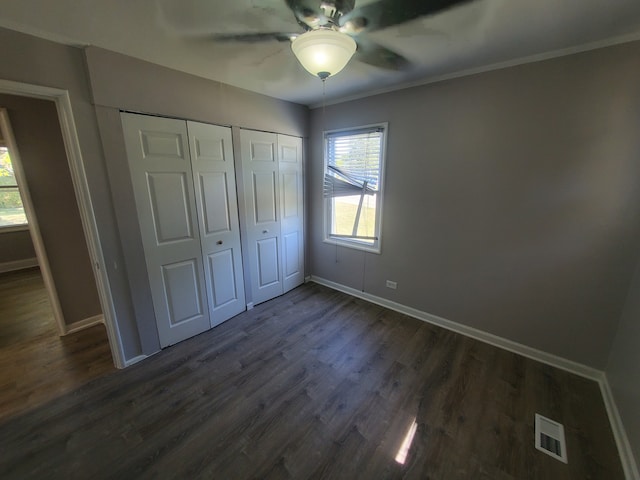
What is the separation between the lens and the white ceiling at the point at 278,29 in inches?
51.3

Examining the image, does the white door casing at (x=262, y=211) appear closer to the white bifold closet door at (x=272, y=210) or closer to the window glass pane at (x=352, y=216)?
the white bifold closet door at (x=272, y=210)

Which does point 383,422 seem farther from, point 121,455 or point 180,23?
point 180,23

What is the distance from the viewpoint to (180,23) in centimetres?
145

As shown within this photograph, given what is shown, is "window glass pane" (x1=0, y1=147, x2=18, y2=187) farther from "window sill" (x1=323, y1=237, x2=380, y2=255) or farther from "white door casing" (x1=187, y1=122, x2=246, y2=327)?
"window sill" (x1=323, y1=237, x2=380, y2=255)

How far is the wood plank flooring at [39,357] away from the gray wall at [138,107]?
0.52 meters

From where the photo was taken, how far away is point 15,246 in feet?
14.1

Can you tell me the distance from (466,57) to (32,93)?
2.97m

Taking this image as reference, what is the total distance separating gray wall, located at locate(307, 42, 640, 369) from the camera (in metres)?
1.77

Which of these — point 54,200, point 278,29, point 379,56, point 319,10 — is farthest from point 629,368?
point 54,200

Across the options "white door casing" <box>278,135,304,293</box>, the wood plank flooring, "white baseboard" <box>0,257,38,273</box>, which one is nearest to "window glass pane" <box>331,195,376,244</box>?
"white door casing" <box>278,135,304,293</box>

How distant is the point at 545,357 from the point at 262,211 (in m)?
3.06

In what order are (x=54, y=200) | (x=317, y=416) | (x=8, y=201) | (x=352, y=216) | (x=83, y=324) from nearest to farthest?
1. (x=317, y=416)
2. (x=54, y=200)
3. (x=83, y=324)
4. (x=352, y=216)
5. (x=8, y=201)

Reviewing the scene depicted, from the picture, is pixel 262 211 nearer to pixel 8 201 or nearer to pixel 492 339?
pixel 492 339

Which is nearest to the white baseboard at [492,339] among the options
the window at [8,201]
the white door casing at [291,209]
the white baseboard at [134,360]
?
the white door casing at [291,209]
